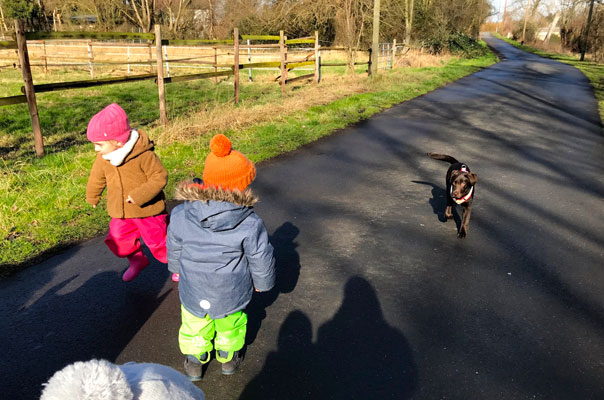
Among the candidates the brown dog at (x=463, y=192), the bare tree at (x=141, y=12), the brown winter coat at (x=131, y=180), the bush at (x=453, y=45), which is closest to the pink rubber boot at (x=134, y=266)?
the brown winter coat at (x=131, y=180)

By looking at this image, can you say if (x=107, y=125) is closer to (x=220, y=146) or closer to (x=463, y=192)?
(x=220, y=146)

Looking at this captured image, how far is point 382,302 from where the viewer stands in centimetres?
368

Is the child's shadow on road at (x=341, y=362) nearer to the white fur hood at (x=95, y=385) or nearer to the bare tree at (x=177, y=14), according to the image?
the white fur hood at (x=95, y=385)

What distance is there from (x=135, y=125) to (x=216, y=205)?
26.8 ft

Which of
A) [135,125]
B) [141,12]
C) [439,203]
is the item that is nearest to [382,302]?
[439,203]

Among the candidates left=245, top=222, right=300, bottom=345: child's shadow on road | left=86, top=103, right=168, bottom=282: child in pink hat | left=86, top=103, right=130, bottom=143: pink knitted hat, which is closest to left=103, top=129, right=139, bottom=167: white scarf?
left=86, top=103, right=168, bottom=282: child in pink hat

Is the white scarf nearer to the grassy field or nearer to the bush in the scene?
the grassy field

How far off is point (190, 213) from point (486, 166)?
617 centimetres

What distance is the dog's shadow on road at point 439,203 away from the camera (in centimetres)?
547

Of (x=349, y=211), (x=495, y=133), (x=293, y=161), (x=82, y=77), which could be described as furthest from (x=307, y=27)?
(x=349, y=211)

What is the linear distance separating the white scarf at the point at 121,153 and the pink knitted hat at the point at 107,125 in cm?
10

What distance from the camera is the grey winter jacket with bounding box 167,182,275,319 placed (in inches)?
103

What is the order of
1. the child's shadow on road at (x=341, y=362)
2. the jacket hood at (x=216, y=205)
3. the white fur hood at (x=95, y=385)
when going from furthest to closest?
1. the child's shadow on road at (x=341, y=362)
2. the jacket hood at (x=216, y=205)
3. the white fur hood at (x=95, y=385)

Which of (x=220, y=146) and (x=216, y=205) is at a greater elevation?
(x=220, y=146)
